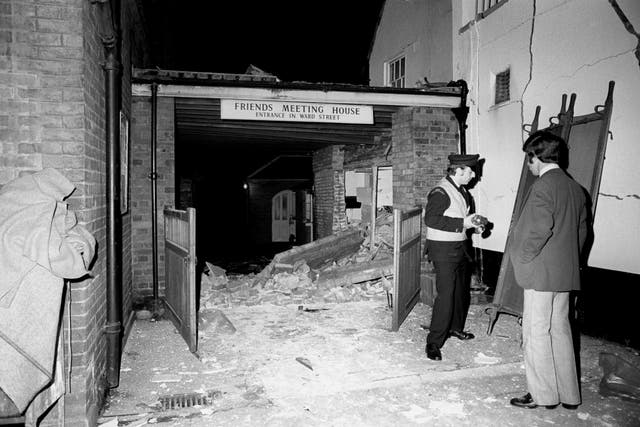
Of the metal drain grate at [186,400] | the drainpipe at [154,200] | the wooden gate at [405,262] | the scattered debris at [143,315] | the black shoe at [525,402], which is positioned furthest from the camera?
the drainpipe at [154,200]

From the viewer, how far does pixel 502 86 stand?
7.00m

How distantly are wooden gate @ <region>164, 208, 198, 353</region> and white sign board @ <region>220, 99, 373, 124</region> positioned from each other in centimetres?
201

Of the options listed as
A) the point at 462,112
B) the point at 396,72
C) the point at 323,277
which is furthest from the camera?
the point at 396,72

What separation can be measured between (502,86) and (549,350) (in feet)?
16.0

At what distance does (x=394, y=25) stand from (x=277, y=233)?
36.5 ft

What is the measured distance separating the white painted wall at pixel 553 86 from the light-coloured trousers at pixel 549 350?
195 cm

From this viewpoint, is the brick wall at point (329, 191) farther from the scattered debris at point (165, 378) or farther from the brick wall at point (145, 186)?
the scattered debris at point (165, 378)

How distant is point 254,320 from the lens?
20.8 feet

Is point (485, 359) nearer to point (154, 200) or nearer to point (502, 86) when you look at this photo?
point (502, 86)

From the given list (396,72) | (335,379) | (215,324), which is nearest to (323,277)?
(215,324)

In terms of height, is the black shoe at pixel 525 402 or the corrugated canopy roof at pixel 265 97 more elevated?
the corrugated canopy roof at pixel 265 97

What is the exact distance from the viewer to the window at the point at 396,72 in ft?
36.1

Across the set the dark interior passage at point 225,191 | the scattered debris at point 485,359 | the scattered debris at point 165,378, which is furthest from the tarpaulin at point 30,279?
the dark interior passage at point 225,191

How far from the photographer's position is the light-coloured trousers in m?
3.46
